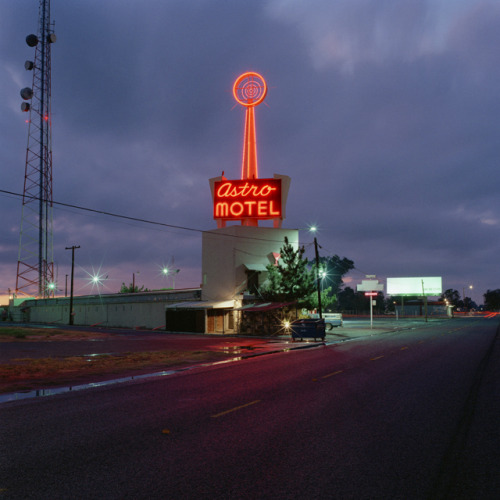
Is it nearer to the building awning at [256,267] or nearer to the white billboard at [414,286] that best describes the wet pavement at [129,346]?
the building awning at [256,267]

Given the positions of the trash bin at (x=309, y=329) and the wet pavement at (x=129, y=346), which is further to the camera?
the trash bin at (x=309, y=329)

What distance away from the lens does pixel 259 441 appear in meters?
6.27

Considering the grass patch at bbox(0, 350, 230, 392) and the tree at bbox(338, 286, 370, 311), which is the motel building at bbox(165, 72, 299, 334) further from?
the tree at bbox(338, 286, 370, 311)

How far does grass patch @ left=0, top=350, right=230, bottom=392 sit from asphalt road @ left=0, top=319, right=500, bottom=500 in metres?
2.92

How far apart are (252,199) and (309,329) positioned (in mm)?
18575

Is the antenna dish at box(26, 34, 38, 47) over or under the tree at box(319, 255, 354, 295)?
over

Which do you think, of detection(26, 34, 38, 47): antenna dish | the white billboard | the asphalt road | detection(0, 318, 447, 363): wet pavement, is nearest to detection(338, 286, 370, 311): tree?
the white billboard

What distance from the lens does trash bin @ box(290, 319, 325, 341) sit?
95.5 ft

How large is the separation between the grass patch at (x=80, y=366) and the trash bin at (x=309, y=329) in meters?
9.84

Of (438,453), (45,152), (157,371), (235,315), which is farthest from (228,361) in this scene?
A: (45,152)

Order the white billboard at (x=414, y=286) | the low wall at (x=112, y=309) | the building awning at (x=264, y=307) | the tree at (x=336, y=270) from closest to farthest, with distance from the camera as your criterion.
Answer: the building awning at (x=264, y=307), the low wall at (x=112, y=309), the white billboard at (x=414, y=286), the tree at (x=336, y=270)

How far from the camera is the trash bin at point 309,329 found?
29117 mm

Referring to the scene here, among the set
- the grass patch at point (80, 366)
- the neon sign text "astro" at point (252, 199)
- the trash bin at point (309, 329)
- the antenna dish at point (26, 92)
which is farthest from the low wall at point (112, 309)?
the antenna dish at point (26, 92)

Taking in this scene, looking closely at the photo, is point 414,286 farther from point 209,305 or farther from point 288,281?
point 209,305
